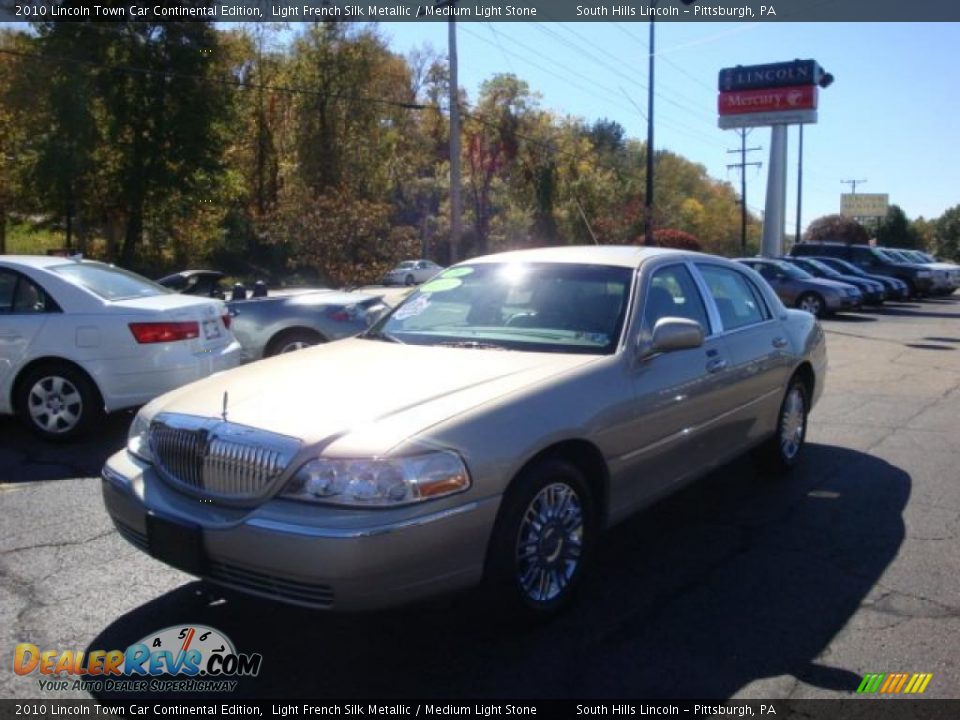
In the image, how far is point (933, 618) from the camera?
3.74 meters

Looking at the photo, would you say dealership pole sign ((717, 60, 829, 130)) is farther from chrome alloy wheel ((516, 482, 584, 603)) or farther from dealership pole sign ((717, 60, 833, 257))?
chrome alloy wheel ((516, 482, 584, 603))

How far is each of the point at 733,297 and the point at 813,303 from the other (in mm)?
16256

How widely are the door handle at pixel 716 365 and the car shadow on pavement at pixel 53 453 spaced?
13.8ft

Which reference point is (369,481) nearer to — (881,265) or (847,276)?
(847,276)

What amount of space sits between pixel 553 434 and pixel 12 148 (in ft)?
115

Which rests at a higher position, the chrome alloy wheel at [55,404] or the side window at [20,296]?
the side window at [20,296]

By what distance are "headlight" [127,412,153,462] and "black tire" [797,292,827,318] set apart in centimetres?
1883

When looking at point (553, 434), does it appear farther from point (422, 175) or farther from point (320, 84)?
point (422, 175)

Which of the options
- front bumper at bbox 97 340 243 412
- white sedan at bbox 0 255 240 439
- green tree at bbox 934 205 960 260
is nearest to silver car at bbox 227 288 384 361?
white sedan at bbox 0 255 240 439


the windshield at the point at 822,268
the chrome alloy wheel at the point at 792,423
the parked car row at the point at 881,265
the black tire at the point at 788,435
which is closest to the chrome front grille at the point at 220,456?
the black tire at the point at 788,435

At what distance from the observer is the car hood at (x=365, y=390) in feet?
10.7

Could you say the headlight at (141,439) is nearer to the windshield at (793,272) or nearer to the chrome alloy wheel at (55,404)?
the chrome alloy wheel at (55,404)

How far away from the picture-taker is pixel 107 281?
277 inches

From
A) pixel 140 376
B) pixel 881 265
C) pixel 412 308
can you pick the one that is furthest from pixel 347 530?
pixel 881 265
